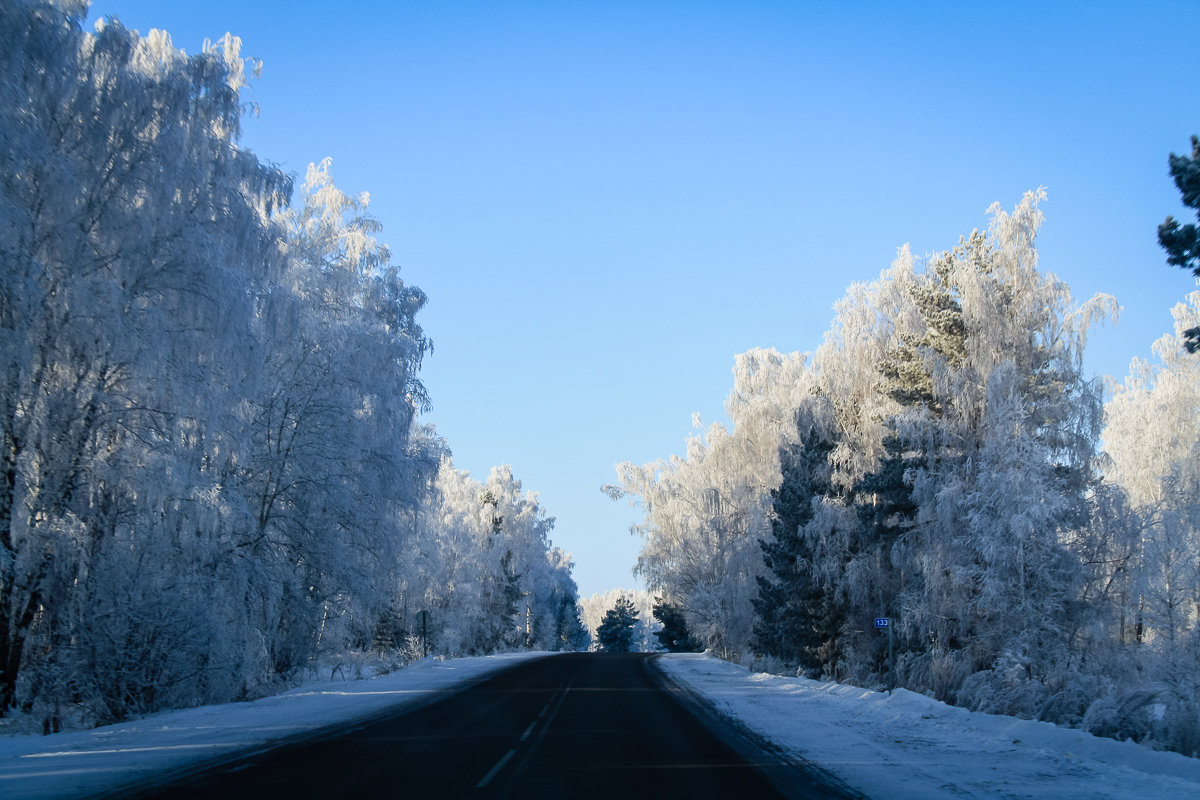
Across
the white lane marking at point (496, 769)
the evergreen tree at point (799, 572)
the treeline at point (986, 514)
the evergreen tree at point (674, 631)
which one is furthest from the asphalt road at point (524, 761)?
the evergreen tree at point (674, 631)

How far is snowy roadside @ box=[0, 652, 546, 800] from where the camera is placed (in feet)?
29.5

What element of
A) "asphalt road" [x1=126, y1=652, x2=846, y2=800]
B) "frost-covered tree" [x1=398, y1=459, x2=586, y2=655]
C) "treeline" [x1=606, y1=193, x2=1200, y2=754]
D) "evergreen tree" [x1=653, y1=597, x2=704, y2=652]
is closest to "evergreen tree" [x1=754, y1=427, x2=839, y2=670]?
"treeline" [x1=606, y1=193, x2=1200, y2=754]

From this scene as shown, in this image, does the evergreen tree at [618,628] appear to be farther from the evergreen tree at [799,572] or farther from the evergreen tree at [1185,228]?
the evergreen tree at [1185,228]

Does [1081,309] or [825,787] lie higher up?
[1081,309]

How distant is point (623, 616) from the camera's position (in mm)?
94250

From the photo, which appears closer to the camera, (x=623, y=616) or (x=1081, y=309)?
(x=1081, y=309)

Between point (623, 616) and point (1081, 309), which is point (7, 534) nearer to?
point (1081, 309)

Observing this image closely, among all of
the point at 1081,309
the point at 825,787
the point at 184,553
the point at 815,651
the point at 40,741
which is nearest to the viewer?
the point at 825,787

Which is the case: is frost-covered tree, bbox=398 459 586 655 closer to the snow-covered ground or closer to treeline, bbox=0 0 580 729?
treeline, bbox=0 0 580 729

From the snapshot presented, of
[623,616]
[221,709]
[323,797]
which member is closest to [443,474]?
[623,616]

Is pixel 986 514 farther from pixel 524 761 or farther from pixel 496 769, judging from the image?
pixel 496 769

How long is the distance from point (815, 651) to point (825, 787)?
1991 cm

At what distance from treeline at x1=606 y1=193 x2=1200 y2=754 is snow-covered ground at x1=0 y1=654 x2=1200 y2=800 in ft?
4.54

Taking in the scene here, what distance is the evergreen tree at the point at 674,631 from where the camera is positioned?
5909 cm
